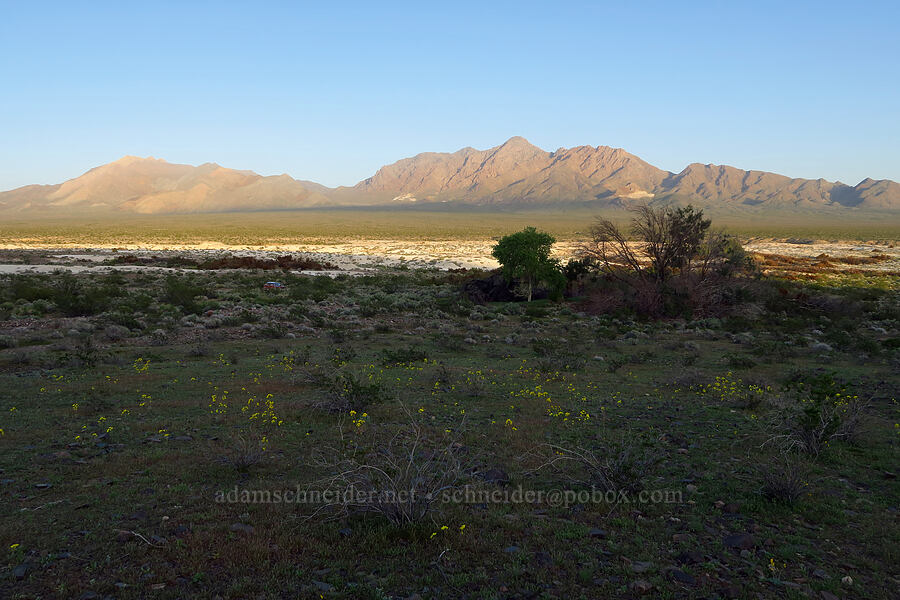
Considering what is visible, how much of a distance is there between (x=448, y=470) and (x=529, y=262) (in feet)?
69.7

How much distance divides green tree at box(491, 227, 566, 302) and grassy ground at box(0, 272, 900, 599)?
434 inches

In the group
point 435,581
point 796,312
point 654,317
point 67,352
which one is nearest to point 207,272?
point 67,352

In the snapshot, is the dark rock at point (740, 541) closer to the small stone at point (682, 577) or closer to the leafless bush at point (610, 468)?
the small stone at point (682, 577)

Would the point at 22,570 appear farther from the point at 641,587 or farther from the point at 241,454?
the point at 641,587

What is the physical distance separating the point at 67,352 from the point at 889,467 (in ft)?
54.3

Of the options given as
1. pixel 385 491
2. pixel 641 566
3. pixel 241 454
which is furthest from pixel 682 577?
pixel 241 454

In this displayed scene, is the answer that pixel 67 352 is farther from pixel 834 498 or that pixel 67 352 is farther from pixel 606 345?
pixel 834 498

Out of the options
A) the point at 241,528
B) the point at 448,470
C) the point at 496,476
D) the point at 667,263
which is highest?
the point at 667,263

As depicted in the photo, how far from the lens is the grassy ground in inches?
172

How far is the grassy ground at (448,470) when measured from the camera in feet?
14.3

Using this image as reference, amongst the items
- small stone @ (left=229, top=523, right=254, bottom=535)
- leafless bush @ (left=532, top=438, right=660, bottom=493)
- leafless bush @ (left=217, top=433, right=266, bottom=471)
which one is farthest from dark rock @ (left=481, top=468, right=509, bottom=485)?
leafless bush @ (left=217, top=433, right=266, bottom=471)

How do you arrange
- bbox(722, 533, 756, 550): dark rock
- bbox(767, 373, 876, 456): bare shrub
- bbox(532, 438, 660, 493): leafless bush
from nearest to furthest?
1. bbox(722, 533, 756, 550): dark rock
2. bbox(532, 438, 660, 493): leafless bush
3. bbox(767, 373, 876, 456): bare shrub

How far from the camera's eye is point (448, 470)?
18.4 feet

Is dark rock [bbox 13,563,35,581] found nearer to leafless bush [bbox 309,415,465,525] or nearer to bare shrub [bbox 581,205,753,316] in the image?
leafless bush [bbox 309,415,465,525]
